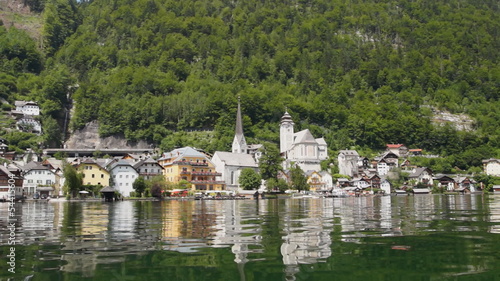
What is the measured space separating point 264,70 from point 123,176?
85843 millimetres

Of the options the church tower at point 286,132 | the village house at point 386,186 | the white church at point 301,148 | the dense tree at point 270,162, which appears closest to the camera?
the dense tree at point 270,162

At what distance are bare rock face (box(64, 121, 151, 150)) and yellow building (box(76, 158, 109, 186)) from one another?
35100 millimetres

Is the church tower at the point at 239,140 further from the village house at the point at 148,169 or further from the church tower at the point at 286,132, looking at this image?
the village house at the point at 148,169

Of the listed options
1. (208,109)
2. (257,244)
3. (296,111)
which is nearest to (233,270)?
(257,244)

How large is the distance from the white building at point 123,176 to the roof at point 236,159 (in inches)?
830

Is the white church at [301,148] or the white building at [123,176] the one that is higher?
the white church at [301,148]

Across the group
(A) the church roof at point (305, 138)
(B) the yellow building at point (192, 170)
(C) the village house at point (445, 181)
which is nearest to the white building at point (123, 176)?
(B) the yellow building at point (192, 170)

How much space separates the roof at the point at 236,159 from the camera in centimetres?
8699

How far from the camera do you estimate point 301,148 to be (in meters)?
100

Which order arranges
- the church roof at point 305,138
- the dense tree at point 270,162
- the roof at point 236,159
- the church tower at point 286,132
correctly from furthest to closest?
the church tower at point 286,132, the church roof at point 305,138, the roof at point 236,159, the dense tree at point 270,162

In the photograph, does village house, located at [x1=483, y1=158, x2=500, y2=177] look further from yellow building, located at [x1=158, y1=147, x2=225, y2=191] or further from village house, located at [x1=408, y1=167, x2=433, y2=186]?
yellow building, located at [x1=158, y1=147, x2=225, y2=191]

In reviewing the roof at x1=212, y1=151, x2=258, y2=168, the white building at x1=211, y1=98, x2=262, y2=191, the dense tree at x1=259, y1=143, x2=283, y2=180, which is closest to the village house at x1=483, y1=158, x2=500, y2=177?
the dense tree at x1=259, y1=143, x2=283, y2=180

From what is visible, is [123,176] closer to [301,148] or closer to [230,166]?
[230,166]

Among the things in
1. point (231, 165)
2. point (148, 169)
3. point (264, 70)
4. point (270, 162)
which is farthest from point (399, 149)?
point (148, 169)
